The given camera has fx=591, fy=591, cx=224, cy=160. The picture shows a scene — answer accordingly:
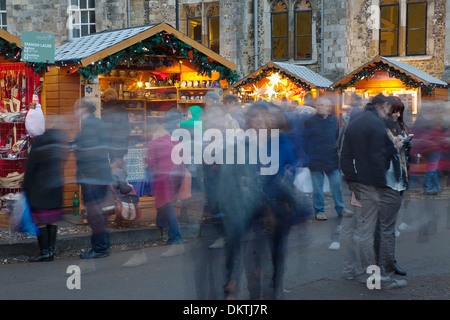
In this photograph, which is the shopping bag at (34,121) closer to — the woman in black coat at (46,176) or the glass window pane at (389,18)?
the woman in black coat at (46,176)

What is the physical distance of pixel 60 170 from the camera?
6.96 metres

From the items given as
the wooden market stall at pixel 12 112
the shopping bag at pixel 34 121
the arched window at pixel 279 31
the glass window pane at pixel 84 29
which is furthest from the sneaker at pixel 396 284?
the glass window pane at pixel 84 29

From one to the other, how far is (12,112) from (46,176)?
13.9 ft

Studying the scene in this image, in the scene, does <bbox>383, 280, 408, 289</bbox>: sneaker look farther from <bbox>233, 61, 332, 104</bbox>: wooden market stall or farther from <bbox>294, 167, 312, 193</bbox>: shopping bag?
<bbox>233, 61, 332, 104</bbox>: wooden market stall

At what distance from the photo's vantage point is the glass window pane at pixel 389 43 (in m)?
20.9

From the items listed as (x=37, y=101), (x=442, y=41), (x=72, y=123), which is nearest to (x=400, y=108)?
(x=72, y=123)

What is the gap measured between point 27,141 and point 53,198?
3488mm

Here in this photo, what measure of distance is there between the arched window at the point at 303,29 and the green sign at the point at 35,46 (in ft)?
44.9

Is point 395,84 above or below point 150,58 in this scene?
below

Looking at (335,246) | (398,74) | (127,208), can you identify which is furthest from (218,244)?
(398,74)

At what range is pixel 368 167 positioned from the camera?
5.85 metres

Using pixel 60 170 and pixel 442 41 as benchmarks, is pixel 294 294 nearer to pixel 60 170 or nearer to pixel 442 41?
pixel 60 170

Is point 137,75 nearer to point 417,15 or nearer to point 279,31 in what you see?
point 279,31

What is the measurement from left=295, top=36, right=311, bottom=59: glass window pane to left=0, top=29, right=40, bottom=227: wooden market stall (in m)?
13.0
